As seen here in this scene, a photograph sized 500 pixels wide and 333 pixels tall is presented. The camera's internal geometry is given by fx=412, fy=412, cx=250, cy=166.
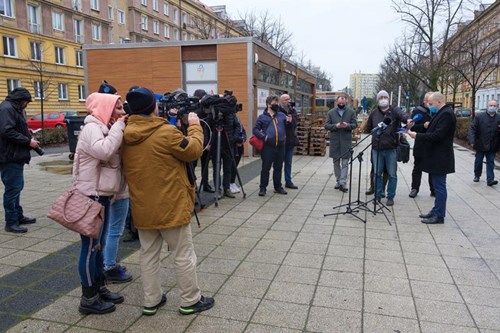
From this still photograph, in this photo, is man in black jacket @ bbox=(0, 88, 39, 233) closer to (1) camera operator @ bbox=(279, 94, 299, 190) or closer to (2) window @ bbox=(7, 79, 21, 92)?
(1) camera operator @ bbox=(279, 94, 299, 190)

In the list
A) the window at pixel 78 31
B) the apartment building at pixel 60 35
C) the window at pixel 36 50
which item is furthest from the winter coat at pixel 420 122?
the window at pixel 78 31

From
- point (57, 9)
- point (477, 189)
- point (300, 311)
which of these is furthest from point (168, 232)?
point (57, 9)

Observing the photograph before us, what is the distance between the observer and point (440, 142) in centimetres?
584

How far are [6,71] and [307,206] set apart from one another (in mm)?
35054

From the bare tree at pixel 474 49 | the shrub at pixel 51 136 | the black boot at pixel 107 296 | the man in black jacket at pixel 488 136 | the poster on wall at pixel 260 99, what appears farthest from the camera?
the bare tree at pixel 474 49

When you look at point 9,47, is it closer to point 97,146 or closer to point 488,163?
point 488,163

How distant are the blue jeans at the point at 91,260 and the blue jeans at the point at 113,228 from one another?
371 millimetres

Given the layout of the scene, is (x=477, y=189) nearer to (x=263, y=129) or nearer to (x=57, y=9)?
(x=263, y=129)

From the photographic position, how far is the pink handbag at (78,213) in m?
3.07

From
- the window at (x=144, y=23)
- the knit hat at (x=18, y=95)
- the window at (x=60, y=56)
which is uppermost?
the window at (x=144, y=23)

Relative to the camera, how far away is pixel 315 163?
41.1 feet

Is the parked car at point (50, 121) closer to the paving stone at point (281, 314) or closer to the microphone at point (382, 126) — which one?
the microphone at point (382, 126)

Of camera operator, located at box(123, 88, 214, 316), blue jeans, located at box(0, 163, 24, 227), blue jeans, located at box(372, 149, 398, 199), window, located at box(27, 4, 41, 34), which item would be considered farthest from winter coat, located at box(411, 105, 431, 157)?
window, located at box(27, 4, 41, 34)

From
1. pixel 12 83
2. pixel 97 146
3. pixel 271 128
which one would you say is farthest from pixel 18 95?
pixel 12 83
